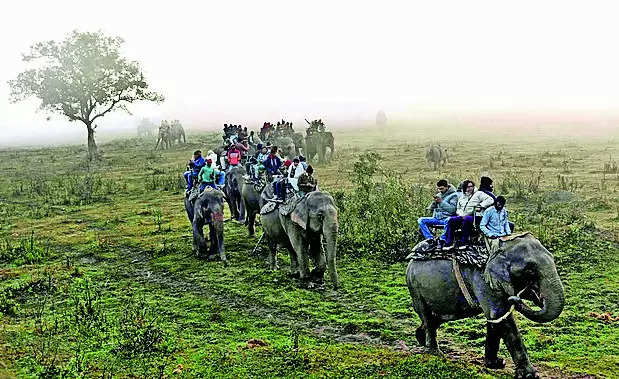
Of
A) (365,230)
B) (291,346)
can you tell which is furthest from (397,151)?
(291,346)

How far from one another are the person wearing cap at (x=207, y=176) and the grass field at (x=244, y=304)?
6.04 ft

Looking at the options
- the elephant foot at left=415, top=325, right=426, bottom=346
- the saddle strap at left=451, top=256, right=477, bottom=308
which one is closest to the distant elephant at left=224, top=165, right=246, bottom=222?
the elephant foot at left=415, top=325, right=426, bottom=346

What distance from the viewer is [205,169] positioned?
14.8 meters

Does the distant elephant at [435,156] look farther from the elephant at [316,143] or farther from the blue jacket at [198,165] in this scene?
the blue jacket at [198,165]

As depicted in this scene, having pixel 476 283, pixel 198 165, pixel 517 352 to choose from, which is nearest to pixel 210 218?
pixel 198 165

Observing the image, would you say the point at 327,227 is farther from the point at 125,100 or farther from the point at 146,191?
the point at 125,100

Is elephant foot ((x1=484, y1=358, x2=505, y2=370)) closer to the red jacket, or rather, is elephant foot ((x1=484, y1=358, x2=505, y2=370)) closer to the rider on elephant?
the rider on elephant

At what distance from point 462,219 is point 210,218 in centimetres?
750

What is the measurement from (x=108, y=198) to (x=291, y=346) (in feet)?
62.5

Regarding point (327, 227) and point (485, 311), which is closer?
point (485, 311)

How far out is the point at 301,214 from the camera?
12039mm

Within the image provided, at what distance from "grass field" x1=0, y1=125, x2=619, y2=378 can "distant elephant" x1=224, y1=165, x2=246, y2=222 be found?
599 millimetres

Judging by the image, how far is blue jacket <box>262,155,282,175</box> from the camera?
1629 centimetres

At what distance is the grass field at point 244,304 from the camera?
27.6 ft
